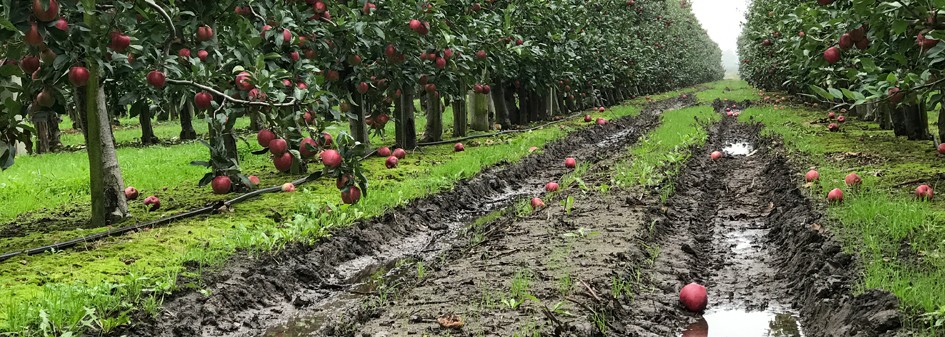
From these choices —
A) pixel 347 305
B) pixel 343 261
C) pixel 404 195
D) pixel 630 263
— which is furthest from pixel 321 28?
pixel 630 263

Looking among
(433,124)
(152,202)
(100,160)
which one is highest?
(100,160)

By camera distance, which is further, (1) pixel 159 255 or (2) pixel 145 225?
(2) pixel 145 225

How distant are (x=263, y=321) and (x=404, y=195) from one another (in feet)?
9.81

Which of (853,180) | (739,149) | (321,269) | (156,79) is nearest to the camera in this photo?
(156,79)

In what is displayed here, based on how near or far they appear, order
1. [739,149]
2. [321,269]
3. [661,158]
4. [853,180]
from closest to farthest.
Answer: [321,269] < [853,180] < [661,158] < [739,149]

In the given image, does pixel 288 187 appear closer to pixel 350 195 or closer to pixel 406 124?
pixel 350 195

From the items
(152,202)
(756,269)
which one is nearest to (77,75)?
(152,202)

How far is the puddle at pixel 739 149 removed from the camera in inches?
484

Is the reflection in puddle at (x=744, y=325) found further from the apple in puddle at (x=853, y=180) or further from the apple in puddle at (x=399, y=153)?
the apple in puddle at (x=399, y=153)

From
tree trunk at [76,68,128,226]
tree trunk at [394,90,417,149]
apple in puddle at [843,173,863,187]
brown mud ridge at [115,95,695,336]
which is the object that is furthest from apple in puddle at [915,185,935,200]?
tree trunk at [394,90,417,149]

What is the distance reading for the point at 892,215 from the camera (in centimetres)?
507

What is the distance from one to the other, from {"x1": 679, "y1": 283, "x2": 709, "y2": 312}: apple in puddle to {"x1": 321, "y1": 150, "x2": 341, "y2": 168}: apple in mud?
2310mm

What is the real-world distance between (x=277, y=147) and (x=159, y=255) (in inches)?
67.9

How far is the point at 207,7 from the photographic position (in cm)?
568
